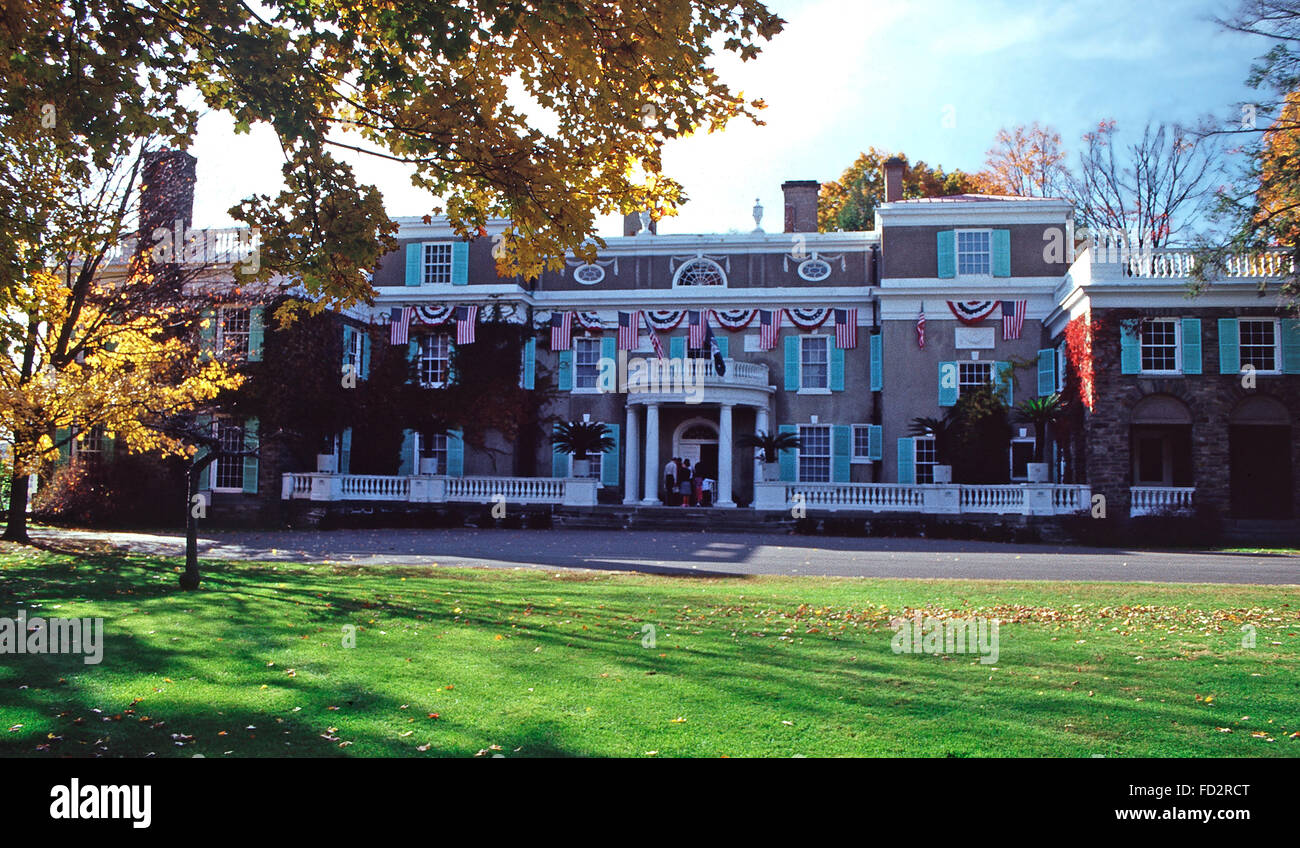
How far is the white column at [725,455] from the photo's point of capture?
2644 cm

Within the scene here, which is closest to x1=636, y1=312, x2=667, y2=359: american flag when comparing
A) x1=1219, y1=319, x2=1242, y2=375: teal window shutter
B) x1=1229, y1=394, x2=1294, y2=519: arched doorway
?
x1=1219, y1=319, x2=1242, y2=375: teal window shutter

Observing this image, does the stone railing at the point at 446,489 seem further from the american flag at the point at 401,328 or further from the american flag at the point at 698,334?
the american flag at the point at 698,334

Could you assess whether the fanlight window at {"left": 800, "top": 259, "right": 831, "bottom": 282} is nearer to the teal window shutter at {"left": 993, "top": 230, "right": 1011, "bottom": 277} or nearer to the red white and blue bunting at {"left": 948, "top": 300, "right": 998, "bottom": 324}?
the red white and blue bunting at {"left": 948, "top": 300, "right": 998, "bottom": 324}

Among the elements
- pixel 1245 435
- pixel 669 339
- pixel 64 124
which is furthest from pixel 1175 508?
pixel 64 124

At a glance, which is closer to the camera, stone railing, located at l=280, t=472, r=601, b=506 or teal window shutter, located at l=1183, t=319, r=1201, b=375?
teal window shutter, located at l=1183, t=319, r=1201, b=375

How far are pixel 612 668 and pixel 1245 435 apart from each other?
80.3ft

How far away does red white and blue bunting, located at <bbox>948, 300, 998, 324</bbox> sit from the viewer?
92.0 feet

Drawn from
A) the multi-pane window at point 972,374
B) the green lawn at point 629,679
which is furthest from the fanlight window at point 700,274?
the green lawn at point 629,679

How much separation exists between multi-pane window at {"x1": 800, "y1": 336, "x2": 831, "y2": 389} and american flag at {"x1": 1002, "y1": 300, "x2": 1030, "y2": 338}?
5369 millimetres

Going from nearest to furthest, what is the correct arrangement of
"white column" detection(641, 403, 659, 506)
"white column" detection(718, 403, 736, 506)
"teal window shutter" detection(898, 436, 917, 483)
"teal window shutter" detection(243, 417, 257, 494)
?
1. "teal window shutter" detection(243, 417, 257, 494)
2. "white column" detection(718, 403, 736, 506)
3. "white column" detection(641, 403, 659, 506)
4. "teal window shutter" detection(898, 436, 917, 483)

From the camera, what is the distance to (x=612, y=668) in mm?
6660

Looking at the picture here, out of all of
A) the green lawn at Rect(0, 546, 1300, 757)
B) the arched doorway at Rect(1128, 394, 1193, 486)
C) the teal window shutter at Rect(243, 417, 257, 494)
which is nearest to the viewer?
the green lawn at Rect(0, 546, 1300, 757)

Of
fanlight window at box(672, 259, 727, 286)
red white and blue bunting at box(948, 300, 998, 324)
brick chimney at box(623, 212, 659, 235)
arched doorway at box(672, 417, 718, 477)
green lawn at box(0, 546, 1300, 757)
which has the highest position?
brick chimney at box(623, 212, 659, 235)

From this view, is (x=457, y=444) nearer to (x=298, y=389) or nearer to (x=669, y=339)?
(x=298, y=389)
